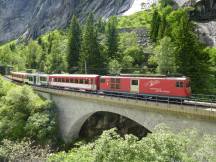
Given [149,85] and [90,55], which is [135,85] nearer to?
[149,85]

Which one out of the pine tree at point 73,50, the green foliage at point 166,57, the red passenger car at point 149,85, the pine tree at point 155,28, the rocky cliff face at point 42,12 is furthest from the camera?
the rocky cliff face at point 42,12

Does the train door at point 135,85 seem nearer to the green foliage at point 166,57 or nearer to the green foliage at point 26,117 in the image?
the green foliage at point 26,117

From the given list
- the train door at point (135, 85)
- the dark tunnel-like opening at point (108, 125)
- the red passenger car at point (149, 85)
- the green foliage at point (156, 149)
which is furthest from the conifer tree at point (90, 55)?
→ the green foliage at point (156, 149)

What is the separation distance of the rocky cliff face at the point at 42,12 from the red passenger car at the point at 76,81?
270ft

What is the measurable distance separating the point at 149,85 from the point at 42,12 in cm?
13772

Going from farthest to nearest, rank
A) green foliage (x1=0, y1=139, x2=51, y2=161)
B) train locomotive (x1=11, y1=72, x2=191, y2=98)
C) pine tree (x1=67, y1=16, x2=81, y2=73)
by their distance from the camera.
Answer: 1. pine tree (x1=67, y1=16, x2=81, y2=73)
2. green foliage (x1=0, y1=139, x2=51, y2=161)
3. train locomotive (x1=11, y1=72, x2=191, y2=98)

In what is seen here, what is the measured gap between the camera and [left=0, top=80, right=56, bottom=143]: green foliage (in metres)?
39.6

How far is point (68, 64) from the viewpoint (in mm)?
63938

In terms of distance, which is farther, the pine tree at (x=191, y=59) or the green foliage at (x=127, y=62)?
the green foliage at (x=127, y=62)

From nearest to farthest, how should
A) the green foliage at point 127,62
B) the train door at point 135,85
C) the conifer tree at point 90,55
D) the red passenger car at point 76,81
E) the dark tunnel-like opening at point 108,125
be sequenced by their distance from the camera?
the train door at point 135,85
the dark tunnel-like opening at point 108,125
the red passenger car at point 76,81
the conifer tree at point 90,55
the green foliage at point 127,62

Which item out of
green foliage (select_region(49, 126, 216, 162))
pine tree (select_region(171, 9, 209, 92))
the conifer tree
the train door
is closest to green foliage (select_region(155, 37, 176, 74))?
pine tree (select_region(171, 9, 209, 92))

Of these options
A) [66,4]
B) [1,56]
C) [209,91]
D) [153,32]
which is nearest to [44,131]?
[209,91]

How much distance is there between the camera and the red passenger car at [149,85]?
27.7 meters

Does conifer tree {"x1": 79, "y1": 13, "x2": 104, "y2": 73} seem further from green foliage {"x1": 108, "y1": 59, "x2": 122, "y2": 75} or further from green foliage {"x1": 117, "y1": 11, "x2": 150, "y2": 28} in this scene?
green foliage {"x1": 117, "y1": 11, "x2": 150, "y2": 28}
